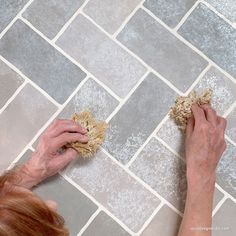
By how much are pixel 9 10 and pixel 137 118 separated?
45 cm

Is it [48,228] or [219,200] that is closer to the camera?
[48,228]

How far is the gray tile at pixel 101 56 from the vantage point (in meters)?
1.19

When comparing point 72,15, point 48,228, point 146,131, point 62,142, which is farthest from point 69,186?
point 72,15

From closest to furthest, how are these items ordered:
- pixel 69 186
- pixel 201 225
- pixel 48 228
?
1. pixel 48 228
2. pixel 201 225
3. pixel 69 186

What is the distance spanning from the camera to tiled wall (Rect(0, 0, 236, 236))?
1.16 metres

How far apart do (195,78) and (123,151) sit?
27 cm

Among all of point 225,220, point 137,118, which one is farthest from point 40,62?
point 225,220

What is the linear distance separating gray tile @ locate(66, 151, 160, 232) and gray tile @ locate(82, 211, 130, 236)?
20 mm

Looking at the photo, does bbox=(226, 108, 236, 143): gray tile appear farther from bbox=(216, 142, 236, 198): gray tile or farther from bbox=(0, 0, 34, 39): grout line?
bbox=(0, 0, 34, 39): grout line

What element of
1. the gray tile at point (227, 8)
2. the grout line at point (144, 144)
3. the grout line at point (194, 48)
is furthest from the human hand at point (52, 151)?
the gray tile at point (227, 8)

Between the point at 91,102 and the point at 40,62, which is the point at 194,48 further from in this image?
the point at 40,62

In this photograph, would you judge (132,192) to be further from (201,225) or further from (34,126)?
(34,126)

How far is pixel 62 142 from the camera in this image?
1.13 metres

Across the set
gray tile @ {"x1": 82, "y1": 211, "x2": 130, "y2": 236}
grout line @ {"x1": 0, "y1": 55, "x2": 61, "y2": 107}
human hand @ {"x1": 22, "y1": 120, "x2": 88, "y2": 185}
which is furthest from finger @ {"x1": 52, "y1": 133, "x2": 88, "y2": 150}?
gray tile @ {"x1": 82, "y1": 211, "x2": 130, "y2": 236}
